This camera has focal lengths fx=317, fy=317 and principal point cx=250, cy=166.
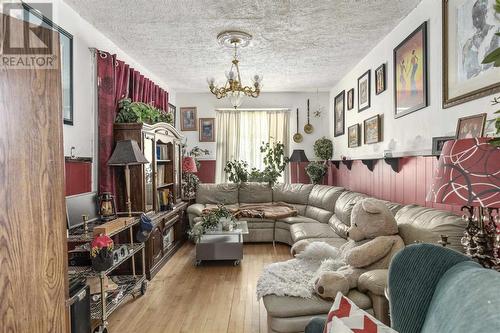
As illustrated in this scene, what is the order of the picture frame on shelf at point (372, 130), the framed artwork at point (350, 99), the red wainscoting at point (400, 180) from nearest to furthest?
the red wainscoting at point (400, 180) → the picture frame on shelf at point (372, 130) → the framed artwork at point (350, 99)

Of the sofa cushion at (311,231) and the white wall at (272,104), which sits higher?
the white wall at (272,104)

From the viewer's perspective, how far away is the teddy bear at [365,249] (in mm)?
2025

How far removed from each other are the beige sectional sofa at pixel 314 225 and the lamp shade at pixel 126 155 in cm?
185

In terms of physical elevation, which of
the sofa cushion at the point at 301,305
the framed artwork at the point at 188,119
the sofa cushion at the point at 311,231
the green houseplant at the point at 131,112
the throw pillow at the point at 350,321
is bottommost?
the sofa cushion at the point at 301,305

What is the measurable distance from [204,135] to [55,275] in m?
4.97

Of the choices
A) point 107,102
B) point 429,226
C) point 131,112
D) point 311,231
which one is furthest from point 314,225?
point 107,102

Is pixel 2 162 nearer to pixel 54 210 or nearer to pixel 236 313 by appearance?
pixel 54 210

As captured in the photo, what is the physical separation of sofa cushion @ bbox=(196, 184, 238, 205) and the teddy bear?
10.6ft

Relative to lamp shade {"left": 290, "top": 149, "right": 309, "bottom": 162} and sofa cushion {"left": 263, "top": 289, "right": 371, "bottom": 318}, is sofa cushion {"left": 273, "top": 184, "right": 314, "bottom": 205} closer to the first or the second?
lamp shade {"left": 290, "top": 149, "right": 309, "bottom": 162}

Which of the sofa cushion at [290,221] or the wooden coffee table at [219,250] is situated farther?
the sofa cushion at [290,221]

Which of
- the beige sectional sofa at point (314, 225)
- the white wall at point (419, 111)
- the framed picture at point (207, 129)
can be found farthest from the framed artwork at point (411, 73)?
the framed picture at point (207, 129)

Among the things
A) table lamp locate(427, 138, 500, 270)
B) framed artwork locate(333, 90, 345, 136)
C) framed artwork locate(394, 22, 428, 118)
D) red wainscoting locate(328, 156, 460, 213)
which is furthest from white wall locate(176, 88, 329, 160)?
table lamp locate(427, 138, 500, 270)

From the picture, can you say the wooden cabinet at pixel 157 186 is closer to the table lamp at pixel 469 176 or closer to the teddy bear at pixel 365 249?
the teddy bear at pixel 365 249

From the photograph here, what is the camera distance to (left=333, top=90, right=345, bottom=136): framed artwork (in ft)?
17.5
